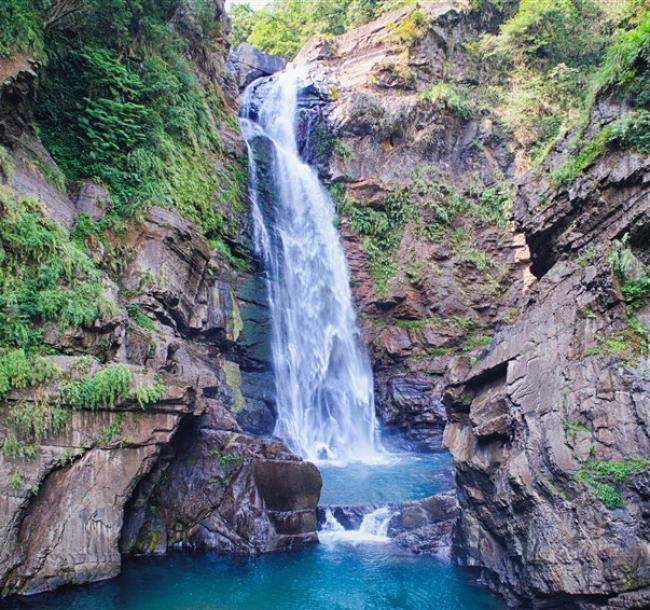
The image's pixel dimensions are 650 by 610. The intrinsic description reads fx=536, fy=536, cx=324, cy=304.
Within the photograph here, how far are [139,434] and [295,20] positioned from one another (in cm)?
3614

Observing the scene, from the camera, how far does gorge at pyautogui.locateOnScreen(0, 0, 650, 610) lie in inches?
308

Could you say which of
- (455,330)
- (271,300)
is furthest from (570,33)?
(271,300)

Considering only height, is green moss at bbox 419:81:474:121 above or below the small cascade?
above

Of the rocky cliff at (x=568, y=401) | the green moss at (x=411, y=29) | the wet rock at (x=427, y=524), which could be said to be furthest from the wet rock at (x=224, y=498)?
the green moss at (x=411, y=29)

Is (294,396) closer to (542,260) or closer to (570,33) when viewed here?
(542,260)

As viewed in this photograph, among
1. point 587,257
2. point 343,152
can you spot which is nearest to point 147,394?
point 587,257

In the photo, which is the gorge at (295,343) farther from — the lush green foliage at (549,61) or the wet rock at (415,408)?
the lush green foliage at (549,61)

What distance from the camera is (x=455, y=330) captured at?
23.4 metres

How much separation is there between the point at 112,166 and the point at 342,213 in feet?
40.6

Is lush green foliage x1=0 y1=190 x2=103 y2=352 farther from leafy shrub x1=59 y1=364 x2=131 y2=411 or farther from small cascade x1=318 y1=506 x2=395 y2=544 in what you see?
small cascade x1=318 y1=506 x2=395 y2=544

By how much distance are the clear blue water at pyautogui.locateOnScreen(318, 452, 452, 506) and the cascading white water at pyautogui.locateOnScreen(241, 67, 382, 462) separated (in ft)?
4.82

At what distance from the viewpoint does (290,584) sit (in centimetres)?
1019

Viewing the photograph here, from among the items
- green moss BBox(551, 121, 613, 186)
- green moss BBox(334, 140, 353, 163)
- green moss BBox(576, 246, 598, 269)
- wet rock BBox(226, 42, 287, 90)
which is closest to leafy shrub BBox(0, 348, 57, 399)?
green moss BBox(576, 246, 598, 269)

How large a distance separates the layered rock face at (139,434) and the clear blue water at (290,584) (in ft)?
1.33
